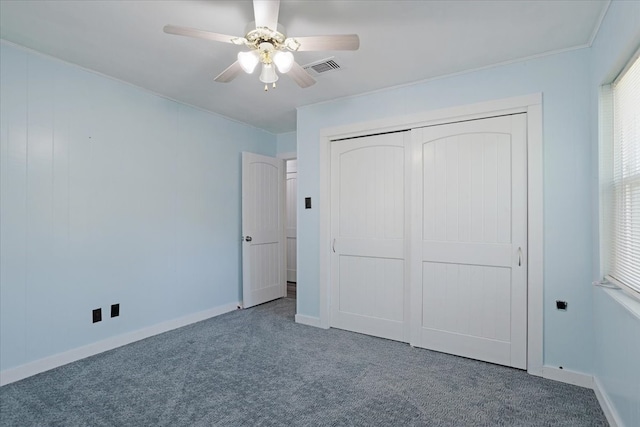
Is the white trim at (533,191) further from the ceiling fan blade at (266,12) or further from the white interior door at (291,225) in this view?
the white interior door at (291,225)

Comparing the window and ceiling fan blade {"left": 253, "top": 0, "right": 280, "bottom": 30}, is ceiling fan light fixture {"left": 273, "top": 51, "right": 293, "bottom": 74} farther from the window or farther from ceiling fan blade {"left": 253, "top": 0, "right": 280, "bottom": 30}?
the window

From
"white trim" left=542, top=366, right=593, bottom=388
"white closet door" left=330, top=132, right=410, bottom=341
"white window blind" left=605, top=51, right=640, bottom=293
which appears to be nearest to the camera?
"white window blind" left=605, top=51, right=640, bottom=293

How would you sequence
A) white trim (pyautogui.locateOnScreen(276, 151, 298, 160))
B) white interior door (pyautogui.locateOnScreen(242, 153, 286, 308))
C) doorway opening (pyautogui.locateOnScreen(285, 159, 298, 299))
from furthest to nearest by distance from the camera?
doorway opening (pyautogui.locateOnScreen(285, 159, 298, 299)), white trim (pyautogui.locateOnScreen(276, 151, 298, 160)), white interior door (pyautogui.locateOnScreen(242, 153, 286, 308))

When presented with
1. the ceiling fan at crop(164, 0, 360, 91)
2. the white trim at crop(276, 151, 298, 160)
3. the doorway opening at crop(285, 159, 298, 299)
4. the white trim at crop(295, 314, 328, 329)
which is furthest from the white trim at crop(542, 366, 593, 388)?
the doorway opening at crop(285, 159, 298, 299)

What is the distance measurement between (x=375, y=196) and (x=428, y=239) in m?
0.66

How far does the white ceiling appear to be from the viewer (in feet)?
6.39

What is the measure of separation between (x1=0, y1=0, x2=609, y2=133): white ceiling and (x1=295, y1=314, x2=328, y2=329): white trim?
240 cm

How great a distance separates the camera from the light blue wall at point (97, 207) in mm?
2414

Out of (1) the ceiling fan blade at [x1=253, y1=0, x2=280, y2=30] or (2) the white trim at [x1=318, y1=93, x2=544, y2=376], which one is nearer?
(1) the ceiling fan blade at [x1=253, y1=0, x2=280, y2=30]

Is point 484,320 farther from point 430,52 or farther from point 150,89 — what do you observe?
point 150,89

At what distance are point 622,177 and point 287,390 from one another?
240 centimetres

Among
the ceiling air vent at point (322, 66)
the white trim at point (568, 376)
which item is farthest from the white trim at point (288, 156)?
the white trim at point (568, 376)

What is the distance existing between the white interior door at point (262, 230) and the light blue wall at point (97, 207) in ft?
0.98

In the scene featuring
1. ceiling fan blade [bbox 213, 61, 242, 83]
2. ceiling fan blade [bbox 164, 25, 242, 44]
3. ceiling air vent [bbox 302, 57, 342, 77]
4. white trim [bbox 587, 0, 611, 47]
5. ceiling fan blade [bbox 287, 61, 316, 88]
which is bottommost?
ceiling fan blade [bbox 287, 61, 316, 88]
